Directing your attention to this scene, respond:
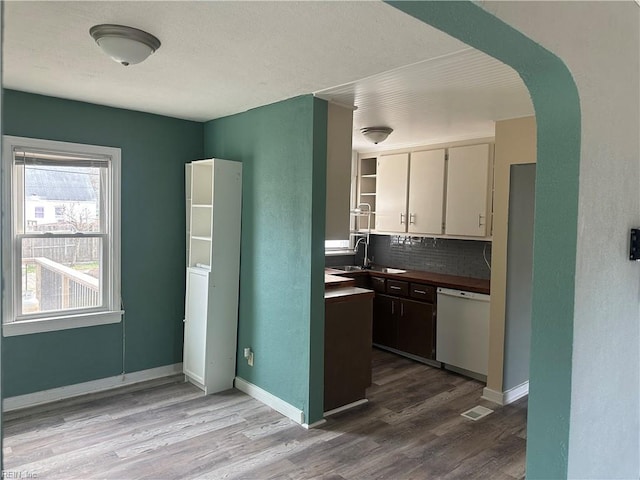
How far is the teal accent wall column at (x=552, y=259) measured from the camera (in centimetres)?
168

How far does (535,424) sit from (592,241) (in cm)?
74

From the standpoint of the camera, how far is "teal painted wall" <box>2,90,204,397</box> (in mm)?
3492

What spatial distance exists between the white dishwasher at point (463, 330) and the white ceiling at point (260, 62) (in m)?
1.63

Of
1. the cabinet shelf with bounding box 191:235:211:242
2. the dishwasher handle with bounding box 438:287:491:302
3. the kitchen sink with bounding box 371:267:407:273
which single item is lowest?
the dishwasher handle with bounding box 438:287:491:302

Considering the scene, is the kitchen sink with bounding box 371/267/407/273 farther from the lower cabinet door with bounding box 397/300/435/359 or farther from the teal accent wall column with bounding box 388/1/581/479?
the teal accent wall column with bounding box 388/1/581/479

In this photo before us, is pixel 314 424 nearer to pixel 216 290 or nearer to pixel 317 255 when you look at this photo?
pixel 317 255

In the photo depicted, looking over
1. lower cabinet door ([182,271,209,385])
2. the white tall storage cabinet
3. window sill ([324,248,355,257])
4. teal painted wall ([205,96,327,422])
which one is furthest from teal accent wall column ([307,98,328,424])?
window sill ([324,248,355,257])

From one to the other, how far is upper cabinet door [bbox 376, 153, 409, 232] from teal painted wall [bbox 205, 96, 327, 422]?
2.04 m

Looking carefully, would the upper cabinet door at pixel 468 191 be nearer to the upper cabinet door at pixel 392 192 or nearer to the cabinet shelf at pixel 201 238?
the upper cabinet door at pixel 392 192

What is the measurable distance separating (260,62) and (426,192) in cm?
279

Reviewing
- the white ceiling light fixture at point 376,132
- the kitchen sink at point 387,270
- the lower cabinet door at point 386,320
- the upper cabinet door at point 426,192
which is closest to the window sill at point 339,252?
the kitchen sink at point 387,270

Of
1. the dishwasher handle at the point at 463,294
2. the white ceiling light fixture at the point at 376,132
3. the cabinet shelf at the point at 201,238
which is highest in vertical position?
the white ceiling light fixture at the point at 376,132

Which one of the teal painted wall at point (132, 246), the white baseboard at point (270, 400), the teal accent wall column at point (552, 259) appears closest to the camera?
the teal accent wall column at point (552, 259)

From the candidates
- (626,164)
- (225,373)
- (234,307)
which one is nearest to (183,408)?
(225,373)
